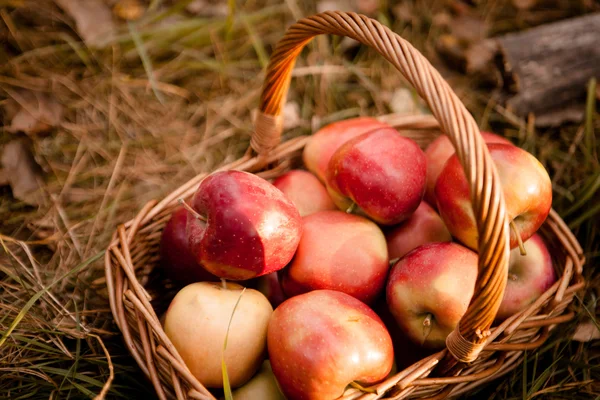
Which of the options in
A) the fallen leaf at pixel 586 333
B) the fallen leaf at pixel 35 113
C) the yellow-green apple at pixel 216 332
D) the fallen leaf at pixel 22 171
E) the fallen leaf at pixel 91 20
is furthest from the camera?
the fallen leaf at pixel 91 20

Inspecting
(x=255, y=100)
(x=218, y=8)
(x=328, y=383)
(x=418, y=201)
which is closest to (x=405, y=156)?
(x=418, y=201)

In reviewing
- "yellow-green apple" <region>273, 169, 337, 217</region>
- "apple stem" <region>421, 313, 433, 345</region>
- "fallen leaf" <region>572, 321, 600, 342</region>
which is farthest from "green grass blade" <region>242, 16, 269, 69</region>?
"fallen leaf" <region>572, 321, 600, 342</region>

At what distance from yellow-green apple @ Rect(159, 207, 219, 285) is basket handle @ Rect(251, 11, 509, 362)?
1.97ft

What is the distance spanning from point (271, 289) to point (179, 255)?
0.27 metres

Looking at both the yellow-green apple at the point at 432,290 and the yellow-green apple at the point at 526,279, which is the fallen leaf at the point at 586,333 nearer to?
the yellow-green apple at the point at 526,279

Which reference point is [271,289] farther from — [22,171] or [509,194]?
[22,171]

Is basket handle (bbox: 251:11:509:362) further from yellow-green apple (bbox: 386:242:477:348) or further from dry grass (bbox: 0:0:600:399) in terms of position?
dry grass (bbox: 0:0:600:399)

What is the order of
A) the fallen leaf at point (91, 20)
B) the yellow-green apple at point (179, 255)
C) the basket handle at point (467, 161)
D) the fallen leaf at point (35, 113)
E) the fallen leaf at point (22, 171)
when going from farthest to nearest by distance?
the fallen leaf at point (91, 20) < the fallen leaf at point (35, 113) < the fallen leaf at point (22, 171) < the yellow-green apple at point (179, 255) < the basket handle at point (467, 161)

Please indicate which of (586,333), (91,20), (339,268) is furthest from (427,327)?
(91,20)

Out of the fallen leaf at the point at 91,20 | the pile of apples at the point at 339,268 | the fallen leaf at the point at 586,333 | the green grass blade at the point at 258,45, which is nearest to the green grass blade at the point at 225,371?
the pile of apples at the point at 339,268

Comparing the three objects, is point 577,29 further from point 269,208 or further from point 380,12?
point 269,208

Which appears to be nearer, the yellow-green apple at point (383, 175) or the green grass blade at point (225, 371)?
the green grass blade at point (225, 371)

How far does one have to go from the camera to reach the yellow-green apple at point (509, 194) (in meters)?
1.16

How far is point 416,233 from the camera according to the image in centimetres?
137
